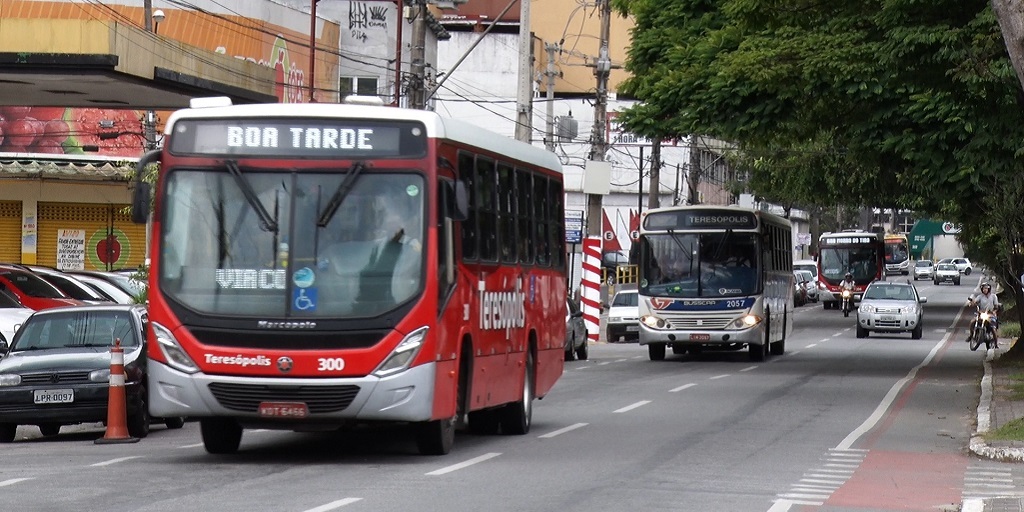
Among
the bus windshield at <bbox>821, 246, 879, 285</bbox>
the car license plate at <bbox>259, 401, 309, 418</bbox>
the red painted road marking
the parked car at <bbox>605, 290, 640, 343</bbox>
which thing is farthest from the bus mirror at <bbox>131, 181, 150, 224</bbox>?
the bus windshield at <bbox>821, 246, 879, 285</bbox>

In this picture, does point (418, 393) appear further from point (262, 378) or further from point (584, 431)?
point (584, 431)

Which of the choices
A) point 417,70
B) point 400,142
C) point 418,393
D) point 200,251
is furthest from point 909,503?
point 417,70

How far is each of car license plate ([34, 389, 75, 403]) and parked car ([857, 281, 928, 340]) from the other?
33.8 meters

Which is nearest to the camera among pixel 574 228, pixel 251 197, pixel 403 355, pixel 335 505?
pixel 335 505

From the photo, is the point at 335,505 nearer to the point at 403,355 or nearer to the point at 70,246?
the point at 403,355

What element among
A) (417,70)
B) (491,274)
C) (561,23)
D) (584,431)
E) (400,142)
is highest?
(561,23)

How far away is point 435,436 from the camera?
570 inches

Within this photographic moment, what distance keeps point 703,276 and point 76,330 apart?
17420 millimetres

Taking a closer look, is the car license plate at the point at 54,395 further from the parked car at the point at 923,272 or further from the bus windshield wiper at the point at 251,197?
the parked car at the point at 923,272

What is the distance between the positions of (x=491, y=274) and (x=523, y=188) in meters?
1.66

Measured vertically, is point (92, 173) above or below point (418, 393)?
above

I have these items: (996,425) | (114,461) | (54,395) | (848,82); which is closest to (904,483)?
(996,425)

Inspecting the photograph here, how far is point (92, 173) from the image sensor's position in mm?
45656

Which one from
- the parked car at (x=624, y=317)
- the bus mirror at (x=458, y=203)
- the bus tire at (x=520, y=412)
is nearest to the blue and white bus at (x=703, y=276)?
the parked car at (x=624, y=317)
